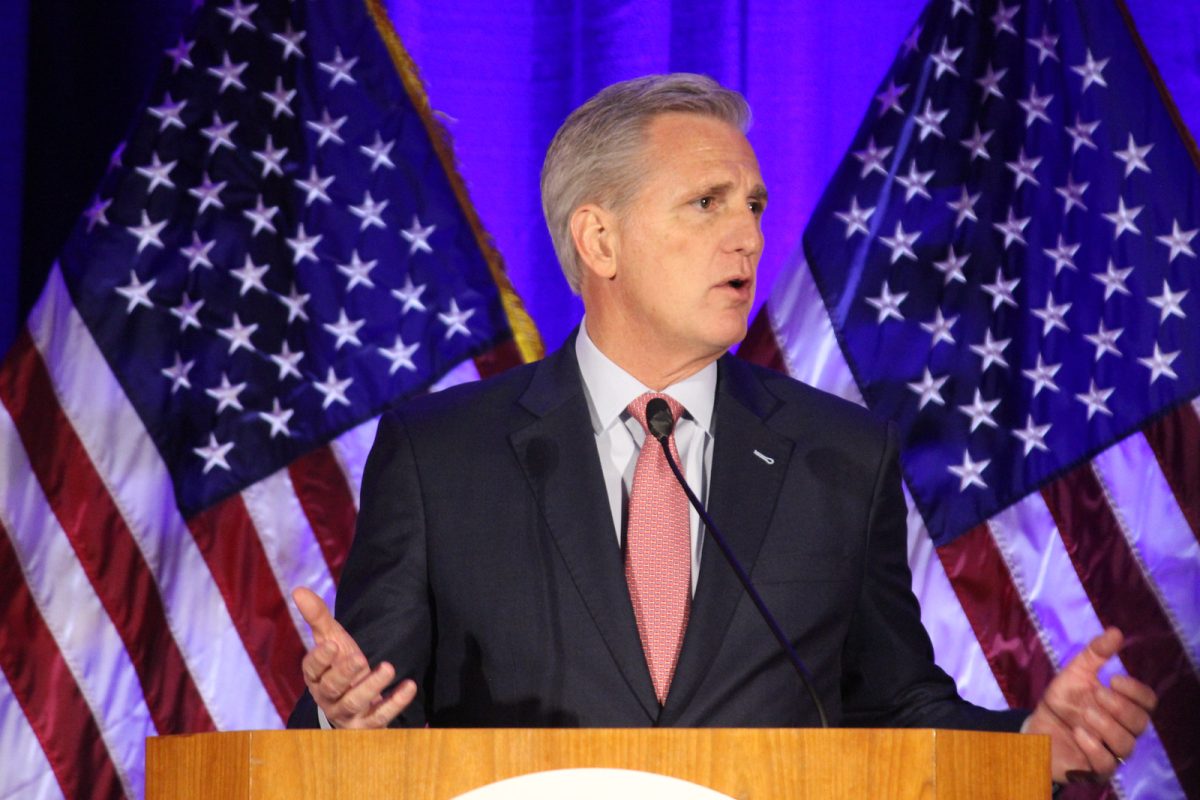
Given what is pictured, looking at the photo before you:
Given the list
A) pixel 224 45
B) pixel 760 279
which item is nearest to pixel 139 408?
pixel 224 45

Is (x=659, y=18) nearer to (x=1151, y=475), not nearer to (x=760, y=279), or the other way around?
(x=760, y=279)

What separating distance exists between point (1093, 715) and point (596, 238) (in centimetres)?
113

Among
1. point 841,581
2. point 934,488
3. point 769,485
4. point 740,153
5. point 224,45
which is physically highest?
point 224,45

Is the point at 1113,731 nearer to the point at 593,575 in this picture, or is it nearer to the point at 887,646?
the point at 887,646

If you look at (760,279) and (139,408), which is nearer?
(139,408)

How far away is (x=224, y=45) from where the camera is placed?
3211 millimetres

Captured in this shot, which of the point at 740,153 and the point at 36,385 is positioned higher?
the point at 740,153

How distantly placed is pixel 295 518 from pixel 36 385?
616mm

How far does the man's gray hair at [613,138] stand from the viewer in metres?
2.26

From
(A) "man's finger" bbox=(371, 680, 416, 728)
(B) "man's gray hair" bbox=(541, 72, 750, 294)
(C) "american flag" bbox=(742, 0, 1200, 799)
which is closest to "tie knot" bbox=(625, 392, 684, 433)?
(B) "man's gray hair" bbox=(541, 72, 750, 294)

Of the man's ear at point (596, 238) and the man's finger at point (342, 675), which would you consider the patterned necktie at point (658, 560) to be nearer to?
the man's ear at point (596, 238)

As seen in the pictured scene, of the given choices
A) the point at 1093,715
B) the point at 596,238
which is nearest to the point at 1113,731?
the point at 1093,715

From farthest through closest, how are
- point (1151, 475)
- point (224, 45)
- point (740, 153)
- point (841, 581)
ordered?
point (224, 45)
point (1151, 475)
point (740, 153)
point (841, 581)

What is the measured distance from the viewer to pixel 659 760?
1.28 meters
